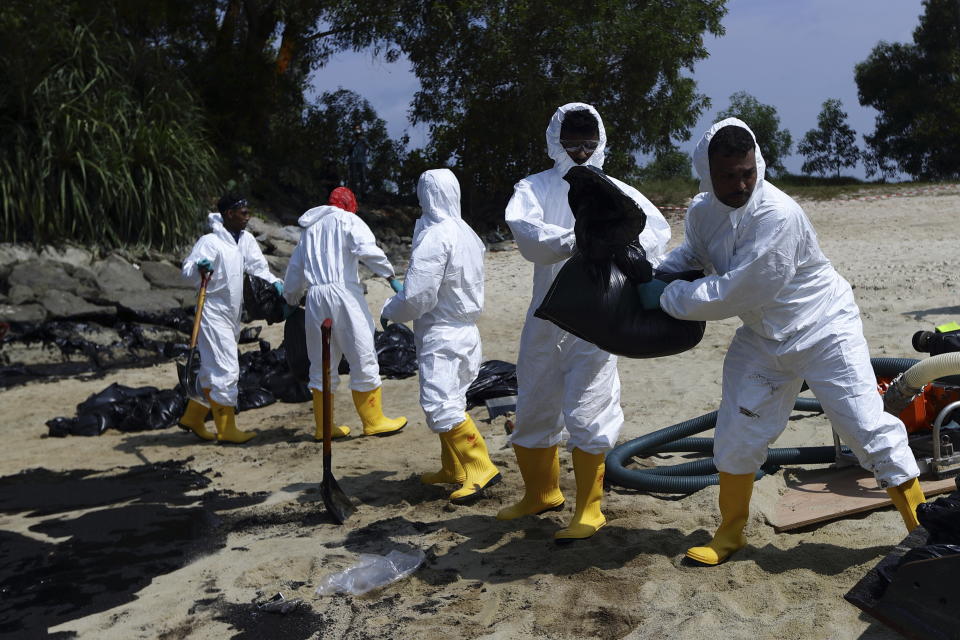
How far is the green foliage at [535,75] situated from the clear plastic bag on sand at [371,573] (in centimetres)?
1209

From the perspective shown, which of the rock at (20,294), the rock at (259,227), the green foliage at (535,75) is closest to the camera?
the rock at (20,294)

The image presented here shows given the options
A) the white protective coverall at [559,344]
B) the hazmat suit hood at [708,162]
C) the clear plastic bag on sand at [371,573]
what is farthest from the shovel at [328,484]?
the hazmat suit hood at [708,162]

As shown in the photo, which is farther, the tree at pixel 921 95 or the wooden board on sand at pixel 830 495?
the tree at pixel 921 95

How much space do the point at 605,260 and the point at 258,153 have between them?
1455cm

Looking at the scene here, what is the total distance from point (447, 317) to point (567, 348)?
1.14m

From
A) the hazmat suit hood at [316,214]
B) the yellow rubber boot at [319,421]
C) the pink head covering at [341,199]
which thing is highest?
the pink head covering at [341,199]

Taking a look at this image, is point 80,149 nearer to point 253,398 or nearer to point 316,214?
point 253,398

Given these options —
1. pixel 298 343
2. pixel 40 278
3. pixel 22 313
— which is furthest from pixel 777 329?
pixel 40 278

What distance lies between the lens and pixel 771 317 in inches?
134

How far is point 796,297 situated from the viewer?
3398 millimetres

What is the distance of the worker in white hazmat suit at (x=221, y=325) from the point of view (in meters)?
6.75

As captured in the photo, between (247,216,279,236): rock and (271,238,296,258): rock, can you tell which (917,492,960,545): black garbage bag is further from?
(247,216,279,236): rock

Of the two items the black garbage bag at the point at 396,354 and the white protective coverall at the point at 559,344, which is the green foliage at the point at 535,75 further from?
the white protective coverall at the point at 559,344

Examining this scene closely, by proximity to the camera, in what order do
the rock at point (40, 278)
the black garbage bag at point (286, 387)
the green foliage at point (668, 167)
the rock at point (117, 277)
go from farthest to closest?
the green foliage at point (668, 167), the rock at point (117, 277), the rock at point (40, 278), the black garbage bag at point (286, 387)
